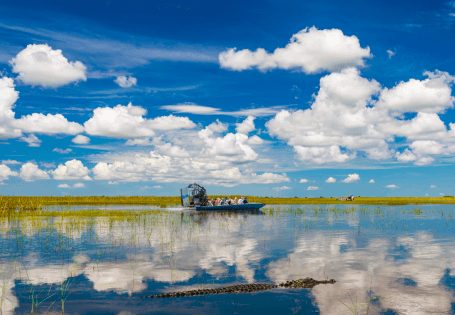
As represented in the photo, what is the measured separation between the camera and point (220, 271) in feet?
39.2

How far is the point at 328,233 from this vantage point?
73.4 feet

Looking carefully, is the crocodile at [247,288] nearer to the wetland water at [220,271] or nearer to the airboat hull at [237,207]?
the wetland water at [220,271]

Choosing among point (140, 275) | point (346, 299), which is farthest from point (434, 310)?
point (140, 275)

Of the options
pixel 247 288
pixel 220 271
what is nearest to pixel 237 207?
pixel 220 271

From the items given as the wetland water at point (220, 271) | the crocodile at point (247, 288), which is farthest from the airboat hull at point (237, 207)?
the crocodile at point (247, 288)

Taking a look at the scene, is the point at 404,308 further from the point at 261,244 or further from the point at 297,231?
the point at 297,231

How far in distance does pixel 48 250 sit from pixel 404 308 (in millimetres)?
15307

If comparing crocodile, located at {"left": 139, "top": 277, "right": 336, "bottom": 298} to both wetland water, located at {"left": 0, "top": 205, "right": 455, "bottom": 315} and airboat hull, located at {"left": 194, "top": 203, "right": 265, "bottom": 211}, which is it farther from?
airboat hull, located at {"left": 194, "top": 203, "right": 265, "bottom": 211}

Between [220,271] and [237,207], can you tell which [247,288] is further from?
[237,207]

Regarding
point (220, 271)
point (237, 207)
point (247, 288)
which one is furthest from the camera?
point (237, 207)

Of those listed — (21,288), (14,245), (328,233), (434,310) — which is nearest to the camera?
(434,310)

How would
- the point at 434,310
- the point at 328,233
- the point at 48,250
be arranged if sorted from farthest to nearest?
the point at 328,233 → the point at 48,250 → the point at 434,310

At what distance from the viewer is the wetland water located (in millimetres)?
8688

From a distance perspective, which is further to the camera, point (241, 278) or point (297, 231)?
point (297, 231)
